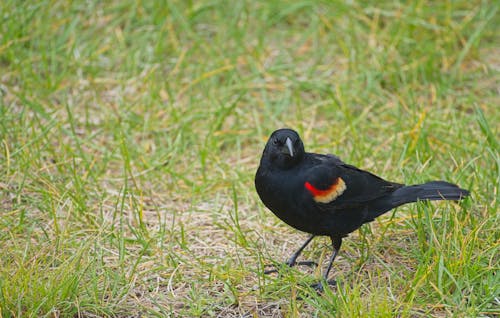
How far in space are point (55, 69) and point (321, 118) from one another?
223 centimetres

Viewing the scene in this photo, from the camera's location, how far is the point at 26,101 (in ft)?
16.1

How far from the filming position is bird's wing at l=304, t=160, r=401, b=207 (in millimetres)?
3525

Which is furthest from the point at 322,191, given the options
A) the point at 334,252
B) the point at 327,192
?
the point at 334,252

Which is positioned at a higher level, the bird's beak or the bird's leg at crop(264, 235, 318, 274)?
the bird's beak

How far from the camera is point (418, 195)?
373 centimetres

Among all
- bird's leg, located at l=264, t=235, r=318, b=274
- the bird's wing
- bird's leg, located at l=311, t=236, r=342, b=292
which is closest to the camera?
the bird's wing

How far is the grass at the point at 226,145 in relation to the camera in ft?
11.2

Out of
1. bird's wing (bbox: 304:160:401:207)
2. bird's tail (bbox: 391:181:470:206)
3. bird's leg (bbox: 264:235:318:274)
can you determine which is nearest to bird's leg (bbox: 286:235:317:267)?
bird's leg (bbox: 264:235:318:274)

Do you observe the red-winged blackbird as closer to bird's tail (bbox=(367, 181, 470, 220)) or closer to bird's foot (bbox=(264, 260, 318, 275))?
Answer: bird's tail (bbox=(367, 181, 470, 220))

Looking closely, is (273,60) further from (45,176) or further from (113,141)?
(45,176)

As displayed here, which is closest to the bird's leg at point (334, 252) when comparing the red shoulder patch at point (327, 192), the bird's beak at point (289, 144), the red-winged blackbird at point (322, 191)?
the red-winged blackbird at point (322, 191)

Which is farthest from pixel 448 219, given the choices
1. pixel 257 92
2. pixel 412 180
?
pixel 257 92

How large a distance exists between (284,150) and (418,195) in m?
0.81

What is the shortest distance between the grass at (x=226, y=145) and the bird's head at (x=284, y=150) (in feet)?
1.69
